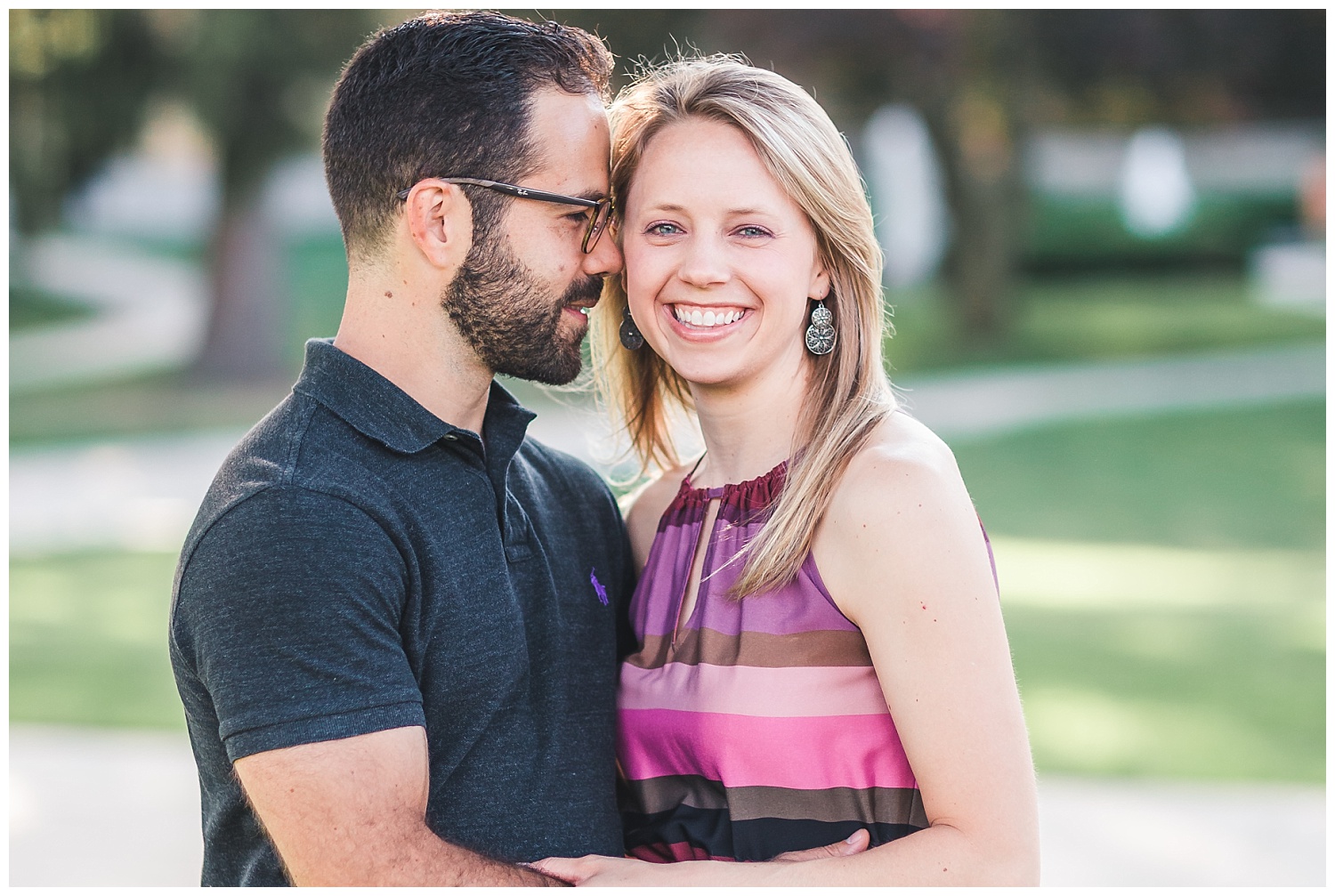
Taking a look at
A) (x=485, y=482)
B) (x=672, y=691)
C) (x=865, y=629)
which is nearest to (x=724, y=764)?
(x=672, y=691)

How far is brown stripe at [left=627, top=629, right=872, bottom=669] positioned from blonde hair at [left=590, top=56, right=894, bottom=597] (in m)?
0.10

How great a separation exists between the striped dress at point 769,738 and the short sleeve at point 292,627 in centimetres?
58

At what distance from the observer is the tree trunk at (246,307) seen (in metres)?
18.5

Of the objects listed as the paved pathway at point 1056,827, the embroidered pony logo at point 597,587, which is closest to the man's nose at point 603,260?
the embroidered pony logo at point 597,587

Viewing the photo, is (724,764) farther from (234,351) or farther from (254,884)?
(234,351)

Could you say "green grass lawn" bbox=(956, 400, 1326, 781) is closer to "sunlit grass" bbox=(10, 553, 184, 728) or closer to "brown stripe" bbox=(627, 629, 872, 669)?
"brown stripe" bbox=(627, 629, 872, 669)

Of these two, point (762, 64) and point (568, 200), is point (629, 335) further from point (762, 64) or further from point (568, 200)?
point (762, 64)

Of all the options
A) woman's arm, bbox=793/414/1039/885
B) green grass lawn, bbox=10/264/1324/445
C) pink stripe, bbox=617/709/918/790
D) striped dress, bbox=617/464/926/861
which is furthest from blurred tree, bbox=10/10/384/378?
woman's arm, bbox=793/414/1039/885

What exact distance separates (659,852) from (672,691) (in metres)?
0.32

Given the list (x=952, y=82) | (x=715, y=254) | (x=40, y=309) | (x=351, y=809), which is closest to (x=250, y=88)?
(x=952, y=82)

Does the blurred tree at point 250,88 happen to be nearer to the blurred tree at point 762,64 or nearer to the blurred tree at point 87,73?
→ the blurred tree at point 762,64

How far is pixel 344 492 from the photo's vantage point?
2426mm

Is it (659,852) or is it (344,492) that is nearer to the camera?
(344,492)

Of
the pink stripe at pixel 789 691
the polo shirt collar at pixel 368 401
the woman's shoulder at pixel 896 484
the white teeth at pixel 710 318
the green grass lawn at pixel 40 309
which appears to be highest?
the green grass lawn at pixel 40 309
